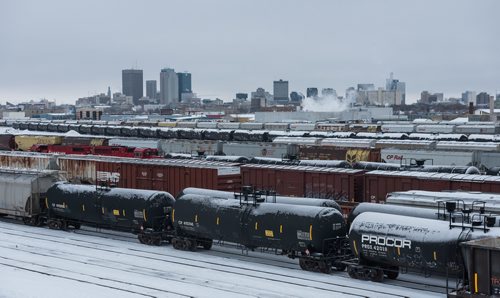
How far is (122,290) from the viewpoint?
72.4 feet

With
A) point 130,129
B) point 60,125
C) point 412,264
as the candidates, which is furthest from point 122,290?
point 60,125

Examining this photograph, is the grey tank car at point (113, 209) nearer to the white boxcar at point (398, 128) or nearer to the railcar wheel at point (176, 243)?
the railcar wheel at point (176, 243)

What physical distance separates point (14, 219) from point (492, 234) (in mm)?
30554

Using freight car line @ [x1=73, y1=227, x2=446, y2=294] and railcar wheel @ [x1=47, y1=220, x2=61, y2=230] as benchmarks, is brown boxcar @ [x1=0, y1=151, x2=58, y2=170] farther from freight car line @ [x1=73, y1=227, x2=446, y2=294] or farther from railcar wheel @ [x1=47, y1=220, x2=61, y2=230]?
freight car line @ [x1=73, y1=227, x2=446, y2=294]

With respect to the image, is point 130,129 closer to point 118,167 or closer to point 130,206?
point 118,167

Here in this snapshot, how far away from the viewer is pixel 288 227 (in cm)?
2527

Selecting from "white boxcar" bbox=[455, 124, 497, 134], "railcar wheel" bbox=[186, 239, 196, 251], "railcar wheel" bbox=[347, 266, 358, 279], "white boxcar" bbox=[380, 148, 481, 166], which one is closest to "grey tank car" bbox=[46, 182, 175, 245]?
"railcar wheel" bbox=[186, 239, 196, 251]

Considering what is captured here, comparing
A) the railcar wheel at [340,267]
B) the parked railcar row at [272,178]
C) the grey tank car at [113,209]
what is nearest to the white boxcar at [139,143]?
the parked railcar row at [272,178]

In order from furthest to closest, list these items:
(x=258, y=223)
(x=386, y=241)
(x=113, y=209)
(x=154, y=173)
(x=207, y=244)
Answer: (x=154, y=173) < (x=113, y=209) < (x=207, y=244) < (x=258, y=223) < (x=386, y=241)

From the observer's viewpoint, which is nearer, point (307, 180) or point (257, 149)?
point (307, 180)

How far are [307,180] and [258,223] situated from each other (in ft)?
24.0

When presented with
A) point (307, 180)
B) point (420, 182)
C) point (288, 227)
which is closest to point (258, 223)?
point (288, 227)

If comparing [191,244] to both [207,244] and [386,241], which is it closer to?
[207,244]

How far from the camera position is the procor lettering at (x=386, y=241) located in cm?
2170
